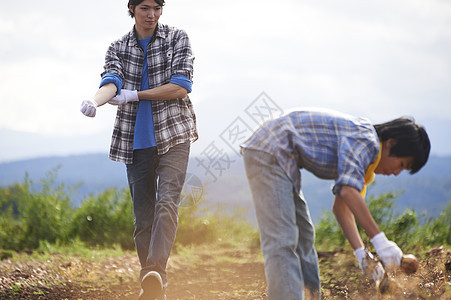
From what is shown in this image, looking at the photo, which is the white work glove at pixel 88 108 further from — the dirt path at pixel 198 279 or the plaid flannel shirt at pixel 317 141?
the dirt path at pixel 198 279

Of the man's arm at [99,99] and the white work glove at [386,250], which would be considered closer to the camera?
the white work glove at [386,250]

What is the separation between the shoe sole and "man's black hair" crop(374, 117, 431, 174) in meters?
1.63

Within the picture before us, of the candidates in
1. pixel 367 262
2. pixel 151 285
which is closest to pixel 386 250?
pixel 367 262

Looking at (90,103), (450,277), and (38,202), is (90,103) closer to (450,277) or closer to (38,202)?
(450,277)

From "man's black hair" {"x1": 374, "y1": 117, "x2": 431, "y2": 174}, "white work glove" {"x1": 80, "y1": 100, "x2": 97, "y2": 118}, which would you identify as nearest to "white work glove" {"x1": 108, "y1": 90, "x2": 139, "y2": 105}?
"white work glove" {"x1": 80, "y1": 100, "x2": 97, "y2": 118}

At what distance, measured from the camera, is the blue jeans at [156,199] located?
3.25m

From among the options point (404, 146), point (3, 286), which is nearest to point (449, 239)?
point (404, 146)

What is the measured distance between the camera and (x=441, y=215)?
5324mm

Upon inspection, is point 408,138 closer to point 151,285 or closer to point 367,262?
point 367,262

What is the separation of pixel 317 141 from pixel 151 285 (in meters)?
1.48

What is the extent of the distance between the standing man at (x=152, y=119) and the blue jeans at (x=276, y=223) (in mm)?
955

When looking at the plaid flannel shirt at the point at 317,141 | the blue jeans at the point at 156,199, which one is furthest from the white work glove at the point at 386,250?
the blue jeans at the point at 156,199

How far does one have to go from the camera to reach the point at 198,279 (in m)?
5.09

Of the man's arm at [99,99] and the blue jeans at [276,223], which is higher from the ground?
the man's arm at [99,99]
